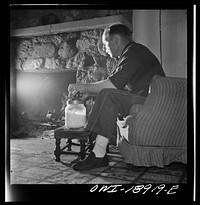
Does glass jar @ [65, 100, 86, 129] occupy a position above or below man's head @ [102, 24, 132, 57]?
below

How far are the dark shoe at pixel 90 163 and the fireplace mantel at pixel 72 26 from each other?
135 centimetres

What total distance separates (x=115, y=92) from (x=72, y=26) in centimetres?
132

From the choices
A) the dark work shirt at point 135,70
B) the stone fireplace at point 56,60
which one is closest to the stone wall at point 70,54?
the stone fireplace at point 56,60

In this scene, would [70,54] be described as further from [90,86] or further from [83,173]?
[83,173]

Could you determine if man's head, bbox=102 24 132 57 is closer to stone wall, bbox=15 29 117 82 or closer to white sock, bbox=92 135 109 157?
white sock, bbox=92 135 109 157

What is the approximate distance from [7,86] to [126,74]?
599 mm

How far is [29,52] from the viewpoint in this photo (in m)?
2.56

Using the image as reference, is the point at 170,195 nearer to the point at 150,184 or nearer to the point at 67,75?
the point at 150,184

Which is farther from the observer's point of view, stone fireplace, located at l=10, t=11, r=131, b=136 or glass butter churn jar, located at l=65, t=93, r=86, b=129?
stone fireplace, located at l=10, t=11, r=131, b=136

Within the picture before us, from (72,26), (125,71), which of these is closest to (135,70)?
(125,71)

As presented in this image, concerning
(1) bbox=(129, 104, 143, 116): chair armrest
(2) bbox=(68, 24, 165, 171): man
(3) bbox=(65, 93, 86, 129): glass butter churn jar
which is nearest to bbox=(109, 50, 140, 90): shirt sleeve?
(2) bbox=(68, 24, 165, 171): man

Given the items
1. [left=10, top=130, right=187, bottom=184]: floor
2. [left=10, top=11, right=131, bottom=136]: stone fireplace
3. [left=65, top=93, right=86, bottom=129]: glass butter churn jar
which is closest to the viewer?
[left=10, top=130, right=187, bottom=184]: floor

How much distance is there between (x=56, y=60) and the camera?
252 cm

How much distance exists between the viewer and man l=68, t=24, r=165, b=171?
1287mm
